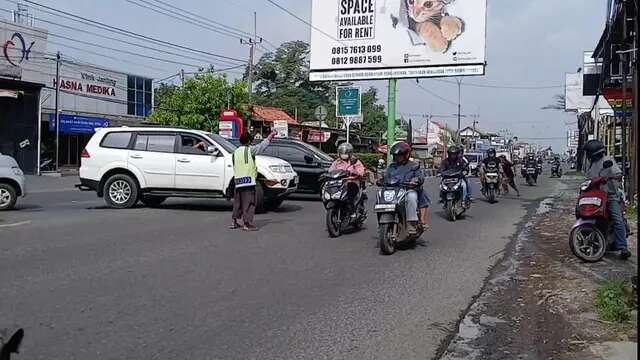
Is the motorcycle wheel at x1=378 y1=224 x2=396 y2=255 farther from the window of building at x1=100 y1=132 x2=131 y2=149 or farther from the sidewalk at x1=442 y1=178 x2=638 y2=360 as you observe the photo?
the window of building at x1=100 y1=132 x2=131 y2=149

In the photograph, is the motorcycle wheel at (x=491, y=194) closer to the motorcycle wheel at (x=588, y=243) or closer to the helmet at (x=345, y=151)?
the helmet at (x=345, y=151)

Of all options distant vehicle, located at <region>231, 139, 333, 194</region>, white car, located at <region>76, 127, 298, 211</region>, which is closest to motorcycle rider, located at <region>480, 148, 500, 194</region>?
distant vehicle, located at <region>231, 139, 333, 194</region>

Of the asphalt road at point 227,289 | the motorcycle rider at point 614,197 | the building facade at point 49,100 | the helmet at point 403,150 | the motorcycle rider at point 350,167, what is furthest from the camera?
the building facade at point 49,100

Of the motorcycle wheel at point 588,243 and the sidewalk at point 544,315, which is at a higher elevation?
the motorcycle wheel at point 588,243

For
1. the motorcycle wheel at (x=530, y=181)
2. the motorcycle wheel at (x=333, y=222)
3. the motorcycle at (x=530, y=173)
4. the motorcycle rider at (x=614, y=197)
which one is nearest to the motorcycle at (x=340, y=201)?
the motorcycle wheel at (x=333, y=222)

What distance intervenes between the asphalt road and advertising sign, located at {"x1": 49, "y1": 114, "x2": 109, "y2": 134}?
2473 cm

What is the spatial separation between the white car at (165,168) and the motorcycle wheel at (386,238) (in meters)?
5.25

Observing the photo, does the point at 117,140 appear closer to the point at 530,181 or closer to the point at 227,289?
the point at 227,289

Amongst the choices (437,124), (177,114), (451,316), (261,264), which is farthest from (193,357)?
(437,124)

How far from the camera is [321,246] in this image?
10.1 meters

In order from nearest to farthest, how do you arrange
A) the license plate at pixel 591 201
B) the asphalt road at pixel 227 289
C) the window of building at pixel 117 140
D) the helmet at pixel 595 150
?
1. the asphalt road at pixel 227 289
2. the license plate at pixel 591 201
3. the helmet at pixel 595 150
4. the window of building at pixel 117 140

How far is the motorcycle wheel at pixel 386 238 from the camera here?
928 centimetres

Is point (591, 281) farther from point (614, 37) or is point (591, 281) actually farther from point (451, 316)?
point (614, 37)

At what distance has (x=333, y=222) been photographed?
1097 centimetres
